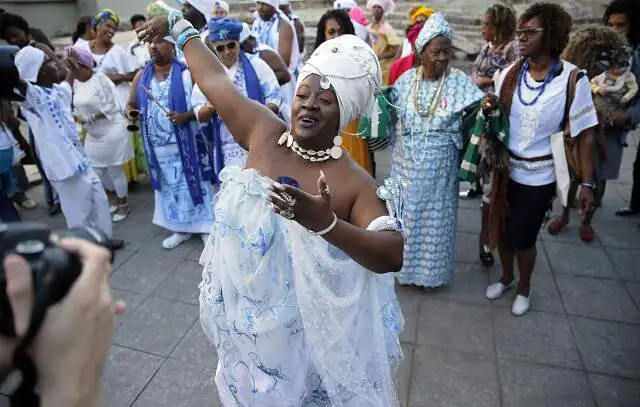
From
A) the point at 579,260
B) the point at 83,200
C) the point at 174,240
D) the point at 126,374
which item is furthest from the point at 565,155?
the point at 83,200

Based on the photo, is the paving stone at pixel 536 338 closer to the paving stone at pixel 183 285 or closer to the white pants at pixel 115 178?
the paving stone at pixel 183 285

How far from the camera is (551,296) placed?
3502mm

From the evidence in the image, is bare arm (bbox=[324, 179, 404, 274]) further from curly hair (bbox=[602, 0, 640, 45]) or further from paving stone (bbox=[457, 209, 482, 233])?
curly hair (bbox=[602, 0, 640, 45])

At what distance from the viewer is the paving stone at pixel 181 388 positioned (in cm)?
259

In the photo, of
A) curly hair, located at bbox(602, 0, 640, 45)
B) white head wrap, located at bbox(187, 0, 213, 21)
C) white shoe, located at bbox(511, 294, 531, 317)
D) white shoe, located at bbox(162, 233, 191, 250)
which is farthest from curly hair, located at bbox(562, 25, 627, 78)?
white shoe, located at bbox(162, 233, 191, 250)

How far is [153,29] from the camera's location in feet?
6.66

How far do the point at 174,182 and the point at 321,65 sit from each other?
119 inches

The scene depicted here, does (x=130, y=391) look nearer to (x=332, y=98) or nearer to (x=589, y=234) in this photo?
(x=332, y=98)

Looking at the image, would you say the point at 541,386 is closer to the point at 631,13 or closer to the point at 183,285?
the point at 183,285

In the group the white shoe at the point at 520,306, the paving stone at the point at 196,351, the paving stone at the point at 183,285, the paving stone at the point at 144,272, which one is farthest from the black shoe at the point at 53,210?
the white shoe at the point at 520,306

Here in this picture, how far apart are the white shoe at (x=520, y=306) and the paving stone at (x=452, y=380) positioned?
1.90 feet

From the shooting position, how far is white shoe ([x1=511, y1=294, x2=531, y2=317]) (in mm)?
3277

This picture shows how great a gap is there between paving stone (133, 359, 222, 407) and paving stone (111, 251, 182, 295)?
98 cm

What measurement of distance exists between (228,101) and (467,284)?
8.42ft
